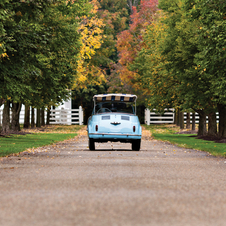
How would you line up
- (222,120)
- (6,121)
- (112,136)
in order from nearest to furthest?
(112,136) < (222,120) < (6,121)

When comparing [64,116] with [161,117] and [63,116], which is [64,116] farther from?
[161,117]

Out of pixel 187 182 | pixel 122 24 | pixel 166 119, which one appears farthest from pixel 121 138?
pixel 122 24

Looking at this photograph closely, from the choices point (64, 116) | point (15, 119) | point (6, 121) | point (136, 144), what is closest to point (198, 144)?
point (136, 144)

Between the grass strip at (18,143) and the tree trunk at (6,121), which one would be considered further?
the tree trunk at (6,121)

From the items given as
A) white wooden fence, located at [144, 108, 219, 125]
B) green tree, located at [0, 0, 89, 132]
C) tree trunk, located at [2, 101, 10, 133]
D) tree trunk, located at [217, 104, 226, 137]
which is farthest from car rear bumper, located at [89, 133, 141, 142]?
white wooden fence, located at [144, 108, 219, 125]

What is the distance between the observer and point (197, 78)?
86.9ft

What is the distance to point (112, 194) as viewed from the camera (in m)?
8.39

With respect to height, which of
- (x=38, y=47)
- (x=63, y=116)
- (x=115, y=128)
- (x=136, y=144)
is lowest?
(x=136, y=144)

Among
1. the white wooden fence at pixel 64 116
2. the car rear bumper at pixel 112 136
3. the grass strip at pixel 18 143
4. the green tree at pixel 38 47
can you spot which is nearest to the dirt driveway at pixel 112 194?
the grass strip at pixel 18 143

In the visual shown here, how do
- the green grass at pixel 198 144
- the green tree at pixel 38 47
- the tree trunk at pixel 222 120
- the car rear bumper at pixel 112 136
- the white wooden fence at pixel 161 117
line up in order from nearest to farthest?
the green tree at pixel 38 47, the car rear bumper at pixel 112 136, the green grass at pixel 198 144, the tree trunk at pixel 222 120, the white wooden fence at pixel 161 117

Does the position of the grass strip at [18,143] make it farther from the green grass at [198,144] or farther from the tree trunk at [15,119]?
the tree trunk at [15,119]

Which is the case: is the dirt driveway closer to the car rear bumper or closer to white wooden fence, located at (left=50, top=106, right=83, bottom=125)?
the car rear bumper

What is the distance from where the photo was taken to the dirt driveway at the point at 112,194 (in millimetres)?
6452

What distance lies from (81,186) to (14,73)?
33.2ft
